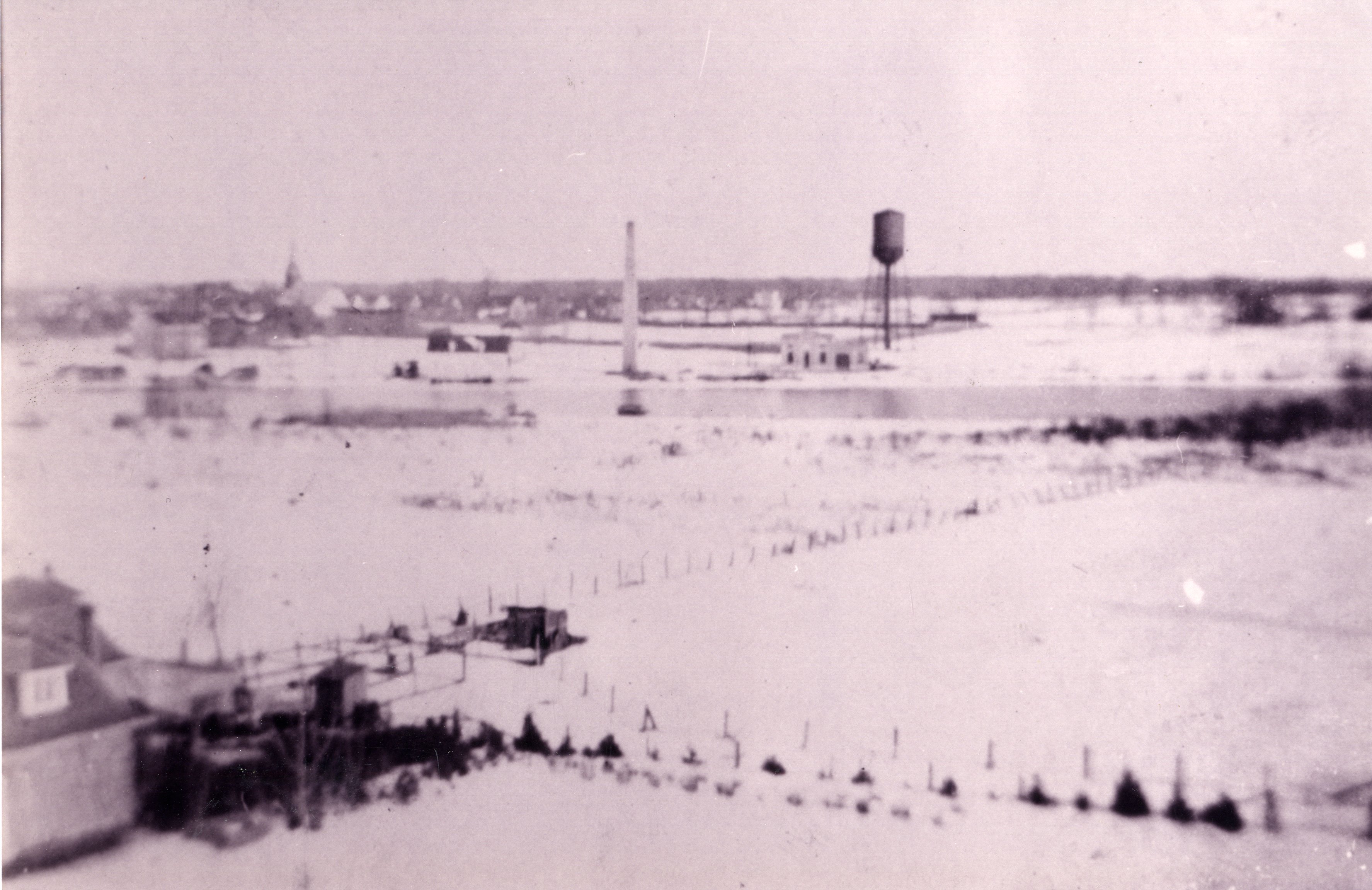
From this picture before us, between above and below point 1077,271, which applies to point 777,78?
above

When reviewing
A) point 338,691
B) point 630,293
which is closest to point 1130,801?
point 630,293

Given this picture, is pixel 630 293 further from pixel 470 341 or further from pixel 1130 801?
pixel 1130 801

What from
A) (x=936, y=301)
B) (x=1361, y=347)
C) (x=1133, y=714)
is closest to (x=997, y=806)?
(x=1133, y=714)

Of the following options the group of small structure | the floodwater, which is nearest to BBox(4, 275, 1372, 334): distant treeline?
the floodwater

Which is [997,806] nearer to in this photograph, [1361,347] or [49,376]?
[1361,347]

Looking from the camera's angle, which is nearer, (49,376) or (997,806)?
(997,806)

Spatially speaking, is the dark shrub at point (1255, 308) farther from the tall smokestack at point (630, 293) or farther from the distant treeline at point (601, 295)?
the tall smokestack at point (630, 293)
